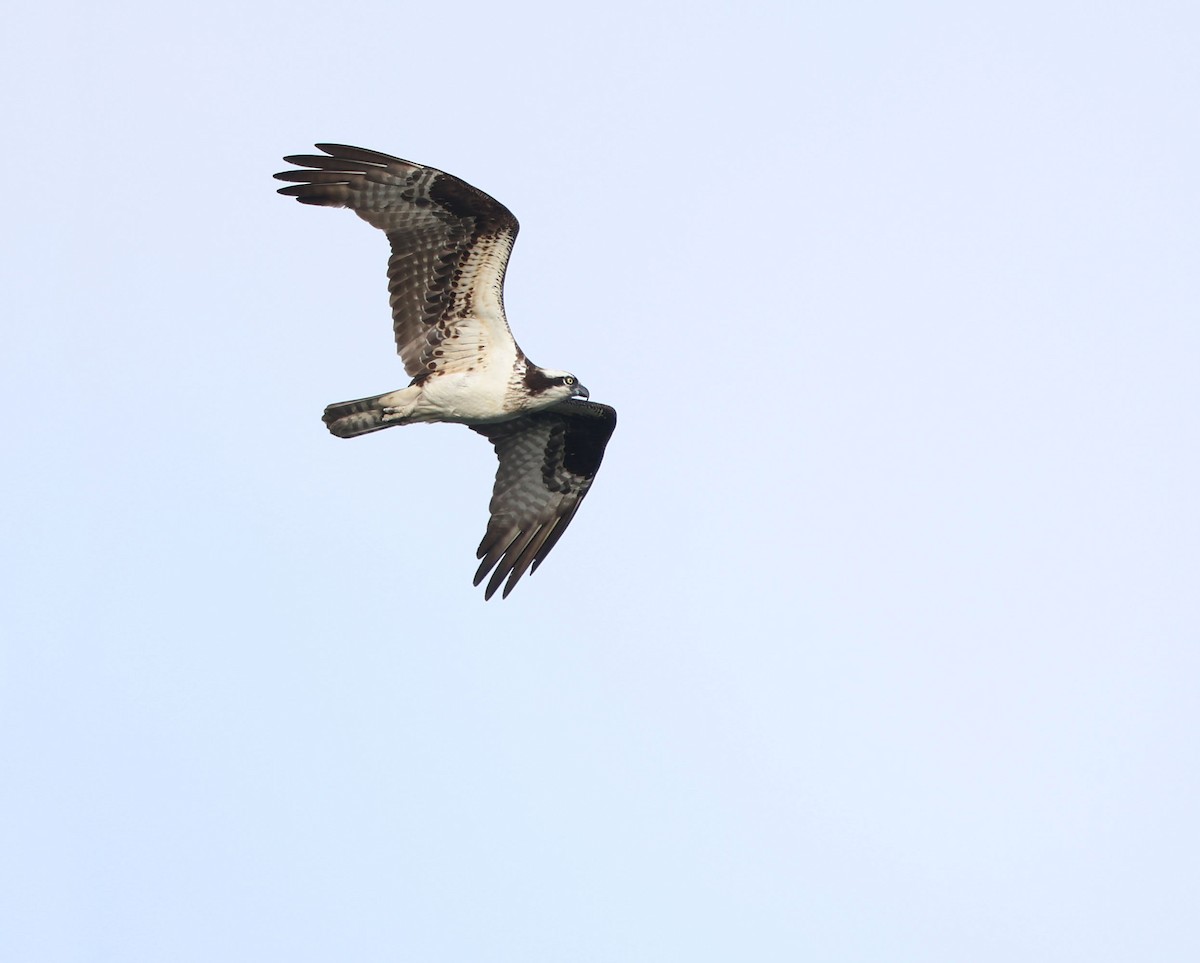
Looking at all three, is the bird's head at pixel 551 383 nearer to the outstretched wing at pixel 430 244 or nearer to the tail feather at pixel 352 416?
the outstretched wing at pixel 430 244

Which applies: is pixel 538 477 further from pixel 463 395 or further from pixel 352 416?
pixel 352 416

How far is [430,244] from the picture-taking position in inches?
736

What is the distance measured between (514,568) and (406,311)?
322 centimetres

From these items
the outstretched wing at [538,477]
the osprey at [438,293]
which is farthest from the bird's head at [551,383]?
the outstretched wing at [538,477]

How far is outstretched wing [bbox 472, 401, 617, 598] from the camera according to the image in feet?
67.7

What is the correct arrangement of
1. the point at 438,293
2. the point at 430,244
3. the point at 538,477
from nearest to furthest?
the point at 430,244
the point at 438,293
the point at 538,477

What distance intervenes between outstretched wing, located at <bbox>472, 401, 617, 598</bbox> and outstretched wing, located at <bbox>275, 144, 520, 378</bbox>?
6.35ft

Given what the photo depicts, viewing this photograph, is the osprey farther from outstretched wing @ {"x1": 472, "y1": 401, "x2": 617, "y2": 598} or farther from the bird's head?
outstretched wing @ {"x1": 472, "y1": 401, "x2": 617, "y2": 598}

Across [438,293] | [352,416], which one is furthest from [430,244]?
[352,416]

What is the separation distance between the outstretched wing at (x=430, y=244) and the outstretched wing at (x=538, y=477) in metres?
1.93

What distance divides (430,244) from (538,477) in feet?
11.1

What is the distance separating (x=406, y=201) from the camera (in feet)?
61.0

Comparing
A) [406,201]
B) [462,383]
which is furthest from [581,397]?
[406,201]

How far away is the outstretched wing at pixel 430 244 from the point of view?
18484 mm
